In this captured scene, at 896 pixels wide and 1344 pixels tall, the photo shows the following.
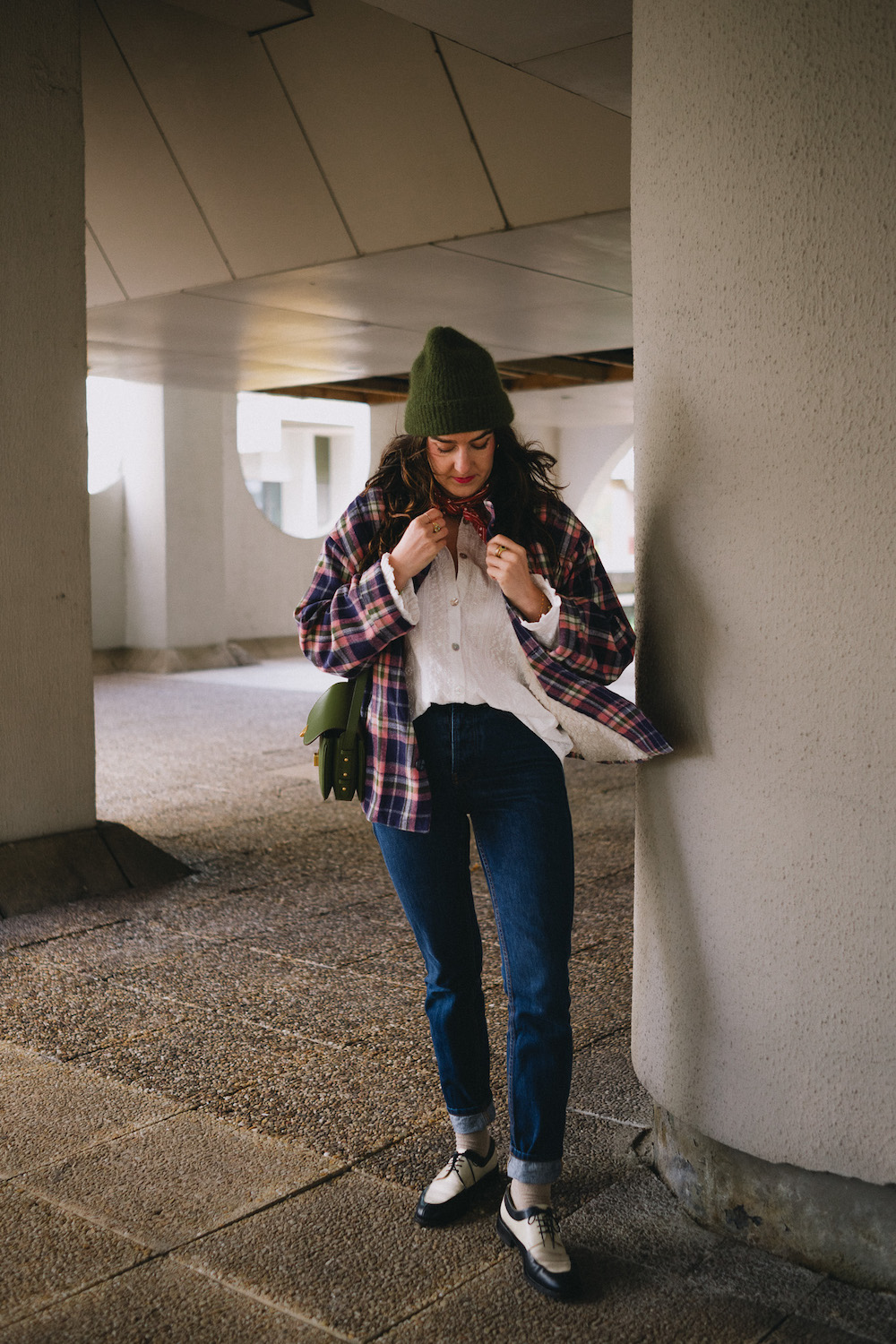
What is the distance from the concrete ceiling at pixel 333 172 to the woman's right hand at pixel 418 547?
3.13 metres

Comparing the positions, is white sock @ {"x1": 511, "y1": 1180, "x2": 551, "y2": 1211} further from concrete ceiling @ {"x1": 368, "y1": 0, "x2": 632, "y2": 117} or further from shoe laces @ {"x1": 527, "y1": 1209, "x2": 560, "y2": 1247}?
concrete ceiling @ {"x1": 368, "y1": 0, "x2": 632, "y2": 117}

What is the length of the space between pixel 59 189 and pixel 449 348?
3776mm

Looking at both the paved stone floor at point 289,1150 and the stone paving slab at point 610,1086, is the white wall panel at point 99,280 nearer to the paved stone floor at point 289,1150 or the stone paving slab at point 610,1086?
the paved stone floor at point 289,1150

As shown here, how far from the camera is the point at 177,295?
334 inches

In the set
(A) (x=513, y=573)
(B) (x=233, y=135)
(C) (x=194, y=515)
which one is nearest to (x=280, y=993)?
(A) (x=513, y=573)

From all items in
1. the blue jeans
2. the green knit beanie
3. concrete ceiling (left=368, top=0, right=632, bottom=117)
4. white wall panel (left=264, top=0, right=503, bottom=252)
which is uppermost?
white wall panel (left=264, top=0, right=503, bottom=252)

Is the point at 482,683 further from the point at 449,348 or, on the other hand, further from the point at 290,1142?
the point at 290,1142

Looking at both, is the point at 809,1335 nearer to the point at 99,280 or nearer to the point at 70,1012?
the point at 70,1012

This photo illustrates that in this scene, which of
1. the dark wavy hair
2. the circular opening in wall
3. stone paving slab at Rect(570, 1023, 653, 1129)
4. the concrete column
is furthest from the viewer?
the circular opening in wall

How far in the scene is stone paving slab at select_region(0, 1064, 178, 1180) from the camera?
10.5ft

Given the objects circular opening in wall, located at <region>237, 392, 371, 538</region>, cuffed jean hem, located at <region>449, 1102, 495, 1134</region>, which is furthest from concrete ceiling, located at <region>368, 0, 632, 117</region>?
circular opening in wall, located at <region>237, 392, 371, 538</region>

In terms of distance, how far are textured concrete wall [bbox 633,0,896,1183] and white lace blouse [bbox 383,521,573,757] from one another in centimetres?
37

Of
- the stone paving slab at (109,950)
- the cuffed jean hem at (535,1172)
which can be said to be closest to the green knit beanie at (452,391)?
the cuffed jean hem at (535,1172)

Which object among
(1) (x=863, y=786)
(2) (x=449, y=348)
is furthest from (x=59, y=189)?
(1) (x=863, y=786)
